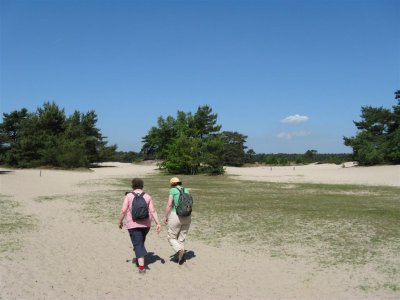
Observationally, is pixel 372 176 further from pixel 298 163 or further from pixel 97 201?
pixel 298 163

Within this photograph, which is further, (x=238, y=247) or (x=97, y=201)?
(x=97, y=201)

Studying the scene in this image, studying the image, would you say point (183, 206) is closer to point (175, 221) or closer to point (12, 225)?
point (175, 221)

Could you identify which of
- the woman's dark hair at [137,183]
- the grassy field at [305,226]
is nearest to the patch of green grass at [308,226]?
the grassy field at [305,226]

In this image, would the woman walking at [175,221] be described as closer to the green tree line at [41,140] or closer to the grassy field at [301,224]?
the grassy field at [301,224]

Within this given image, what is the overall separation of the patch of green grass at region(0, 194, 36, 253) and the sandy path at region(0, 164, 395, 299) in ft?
1.04

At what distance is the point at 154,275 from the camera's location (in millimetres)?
7512

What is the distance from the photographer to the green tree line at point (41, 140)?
4541 cm

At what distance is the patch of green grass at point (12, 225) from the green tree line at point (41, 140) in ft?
96.7

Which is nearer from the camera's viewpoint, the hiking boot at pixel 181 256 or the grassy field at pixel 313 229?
the hiking boot at pixel 181 256

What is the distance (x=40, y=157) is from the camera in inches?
1828

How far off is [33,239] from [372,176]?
32165 mm

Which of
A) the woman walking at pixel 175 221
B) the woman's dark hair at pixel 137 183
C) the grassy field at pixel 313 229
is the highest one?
the woman's dark hair at pixel 137 183

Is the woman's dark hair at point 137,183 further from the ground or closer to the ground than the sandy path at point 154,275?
further from the ground

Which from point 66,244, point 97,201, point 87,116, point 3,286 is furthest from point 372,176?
point 87,116
